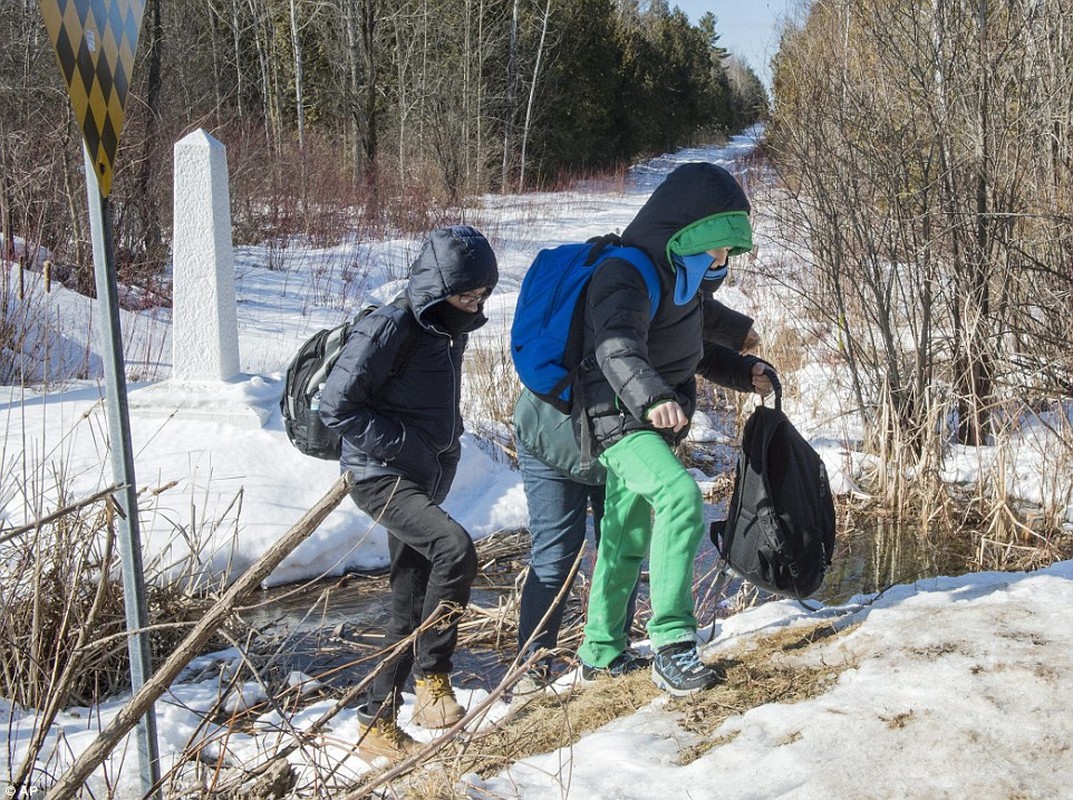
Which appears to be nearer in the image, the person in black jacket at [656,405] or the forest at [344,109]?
the person in black jacket at [656,405]

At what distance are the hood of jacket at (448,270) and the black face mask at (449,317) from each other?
0.04m

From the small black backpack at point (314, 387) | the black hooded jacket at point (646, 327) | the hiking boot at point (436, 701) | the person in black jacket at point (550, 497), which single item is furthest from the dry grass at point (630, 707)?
the small black backpack at point (314, 387)

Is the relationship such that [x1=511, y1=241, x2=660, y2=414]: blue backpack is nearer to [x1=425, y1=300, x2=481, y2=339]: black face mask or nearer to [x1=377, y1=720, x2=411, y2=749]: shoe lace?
[x1=425, y1=300, x2=481, y2=339]: black face mask

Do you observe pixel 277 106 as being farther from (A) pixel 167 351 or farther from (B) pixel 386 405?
(B) pixel 386 405

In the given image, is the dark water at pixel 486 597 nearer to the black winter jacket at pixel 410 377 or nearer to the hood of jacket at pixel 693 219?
the black winter jacket at pixel 410 377

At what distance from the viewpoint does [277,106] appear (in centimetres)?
2491

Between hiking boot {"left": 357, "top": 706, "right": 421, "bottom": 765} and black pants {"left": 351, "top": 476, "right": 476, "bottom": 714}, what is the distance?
0.05 m

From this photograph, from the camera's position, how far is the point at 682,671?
2.96m

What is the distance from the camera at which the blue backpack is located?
10.1ft

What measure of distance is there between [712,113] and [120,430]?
165ft

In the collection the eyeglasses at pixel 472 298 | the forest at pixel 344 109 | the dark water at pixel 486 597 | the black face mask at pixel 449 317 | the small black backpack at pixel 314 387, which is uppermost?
the forest at pixel 344 109

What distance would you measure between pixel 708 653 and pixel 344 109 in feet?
78.9

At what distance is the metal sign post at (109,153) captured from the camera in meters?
1.82

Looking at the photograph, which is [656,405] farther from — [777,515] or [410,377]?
[410,377]
